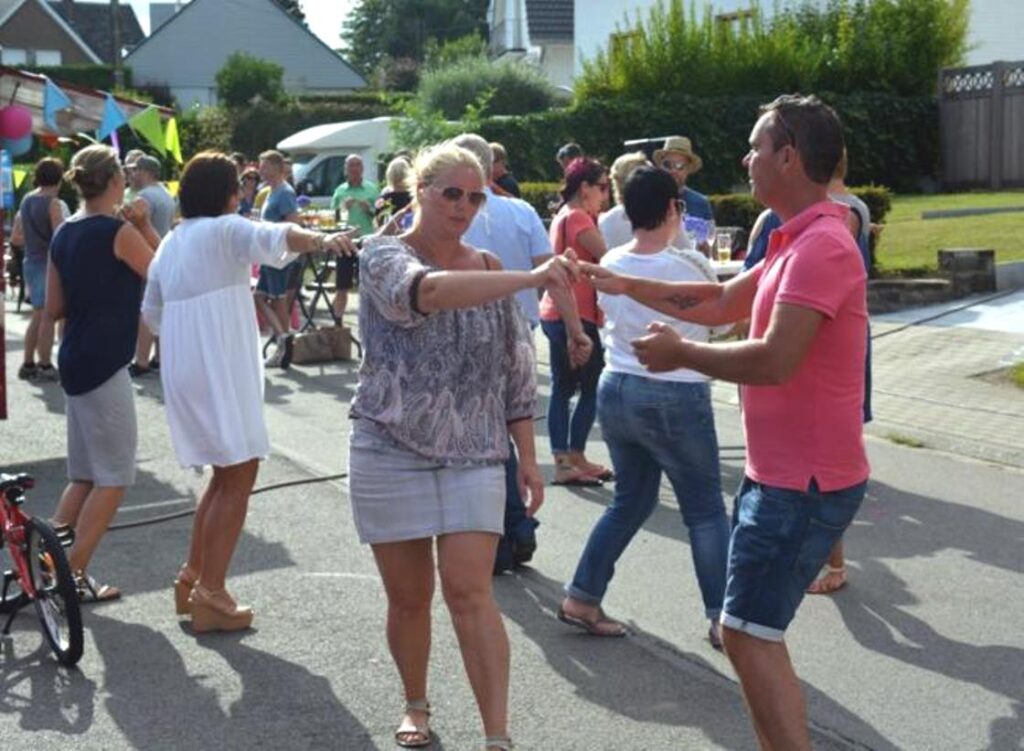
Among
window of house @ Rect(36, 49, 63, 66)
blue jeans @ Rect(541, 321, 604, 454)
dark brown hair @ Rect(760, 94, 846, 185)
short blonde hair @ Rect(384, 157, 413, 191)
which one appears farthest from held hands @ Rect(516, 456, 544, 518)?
window of house @ Rect(36, 49, 63, 66)

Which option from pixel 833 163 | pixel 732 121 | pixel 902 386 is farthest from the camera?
pixel 732 121

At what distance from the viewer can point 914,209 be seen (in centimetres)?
2519

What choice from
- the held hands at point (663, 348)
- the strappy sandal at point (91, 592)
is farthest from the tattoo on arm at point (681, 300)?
the strappy sandal at point (91, 592)

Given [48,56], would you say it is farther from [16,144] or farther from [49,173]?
[16,144]

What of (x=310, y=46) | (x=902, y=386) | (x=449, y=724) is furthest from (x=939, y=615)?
(x=310, y=46)

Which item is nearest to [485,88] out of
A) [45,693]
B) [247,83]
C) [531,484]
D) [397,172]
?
[247,83]

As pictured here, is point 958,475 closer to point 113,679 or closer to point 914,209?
point 113,679

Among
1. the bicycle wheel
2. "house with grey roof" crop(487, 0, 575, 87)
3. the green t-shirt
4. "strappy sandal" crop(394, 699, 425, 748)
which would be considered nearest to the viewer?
"strappy sandal" crop(394, 699, 425, 748)

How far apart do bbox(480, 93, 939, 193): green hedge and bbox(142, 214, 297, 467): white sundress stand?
22497mm

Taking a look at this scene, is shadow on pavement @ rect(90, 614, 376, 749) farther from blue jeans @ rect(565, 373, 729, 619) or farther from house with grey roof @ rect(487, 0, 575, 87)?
house with grey roof @ rect(487, 0, 575, 87)

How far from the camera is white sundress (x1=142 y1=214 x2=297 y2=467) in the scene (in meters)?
6.39

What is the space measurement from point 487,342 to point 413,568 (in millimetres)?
736

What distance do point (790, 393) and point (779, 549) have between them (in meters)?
0.40

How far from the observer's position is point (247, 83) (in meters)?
52.2
